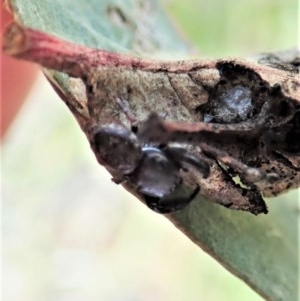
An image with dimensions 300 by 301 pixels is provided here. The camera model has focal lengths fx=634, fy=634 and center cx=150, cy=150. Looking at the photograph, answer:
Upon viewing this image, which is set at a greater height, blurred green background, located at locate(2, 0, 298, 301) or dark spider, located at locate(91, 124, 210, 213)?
blurred green background, located at locate(2, 0, 298, 301)

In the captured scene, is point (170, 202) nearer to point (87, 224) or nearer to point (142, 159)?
point (142, 159)

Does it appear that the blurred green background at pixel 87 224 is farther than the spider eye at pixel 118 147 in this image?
Yes

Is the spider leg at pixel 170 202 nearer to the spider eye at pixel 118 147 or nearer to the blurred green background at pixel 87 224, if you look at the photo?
the spider eye at pixel 118 147

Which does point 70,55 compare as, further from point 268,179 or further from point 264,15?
point 264,15

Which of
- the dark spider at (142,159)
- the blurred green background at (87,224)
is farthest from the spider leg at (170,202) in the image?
the blurred green background at (87,224)

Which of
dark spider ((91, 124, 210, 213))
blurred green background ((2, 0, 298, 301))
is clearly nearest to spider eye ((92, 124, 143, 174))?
dark spider ((91, 124, 210, 213))

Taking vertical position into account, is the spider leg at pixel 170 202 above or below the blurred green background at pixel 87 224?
below

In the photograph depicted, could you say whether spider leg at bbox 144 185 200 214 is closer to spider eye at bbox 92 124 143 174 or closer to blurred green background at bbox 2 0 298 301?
spider eye at bbox 92 124 143 174

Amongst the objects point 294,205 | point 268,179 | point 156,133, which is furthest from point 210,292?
point 156,133
